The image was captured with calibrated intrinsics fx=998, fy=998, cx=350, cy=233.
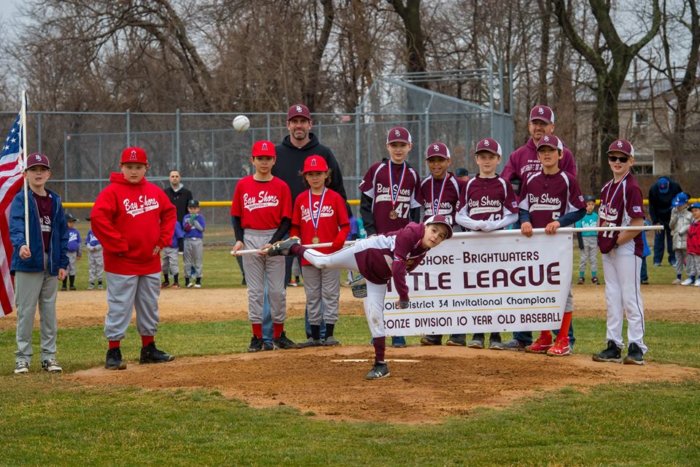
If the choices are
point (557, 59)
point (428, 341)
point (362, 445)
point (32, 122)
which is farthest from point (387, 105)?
point (362, 445)

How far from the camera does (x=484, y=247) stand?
9.85 meters

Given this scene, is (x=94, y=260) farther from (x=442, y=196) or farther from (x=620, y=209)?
(x=620, y=209)

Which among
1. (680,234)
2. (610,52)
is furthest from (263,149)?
(610,52)

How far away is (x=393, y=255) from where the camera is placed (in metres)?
8.25

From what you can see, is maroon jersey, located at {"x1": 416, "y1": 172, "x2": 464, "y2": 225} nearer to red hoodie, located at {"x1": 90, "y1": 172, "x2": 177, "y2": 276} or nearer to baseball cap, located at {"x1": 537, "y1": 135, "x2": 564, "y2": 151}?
baseball cap, located at {"x1": 537, "y1": 135, "x2": 564, "y2": 151}

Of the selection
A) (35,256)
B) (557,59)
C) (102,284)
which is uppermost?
(557,59)

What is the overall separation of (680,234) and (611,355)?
38.2 ft

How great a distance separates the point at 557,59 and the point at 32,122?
21.3 m

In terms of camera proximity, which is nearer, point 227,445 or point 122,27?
point 227,445

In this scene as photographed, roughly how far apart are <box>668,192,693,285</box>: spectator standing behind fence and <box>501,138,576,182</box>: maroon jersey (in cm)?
1052

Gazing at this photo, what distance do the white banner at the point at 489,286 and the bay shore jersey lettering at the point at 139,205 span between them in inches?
97.1

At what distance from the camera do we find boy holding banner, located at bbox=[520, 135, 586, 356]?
9625 millimetres

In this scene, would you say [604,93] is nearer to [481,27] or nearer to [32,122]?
[481,27]

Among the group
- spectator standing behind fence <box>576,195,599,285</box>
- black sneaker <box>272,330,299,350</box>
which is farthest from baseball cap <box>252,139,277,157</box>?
spectator standing behind fence <box>576,195,599,285</box>
